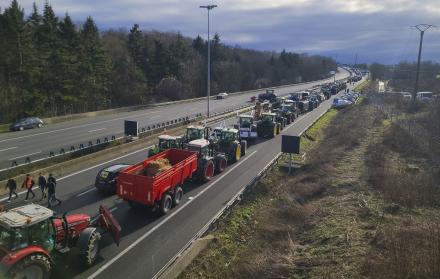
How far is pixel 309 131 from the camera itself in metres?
37.3

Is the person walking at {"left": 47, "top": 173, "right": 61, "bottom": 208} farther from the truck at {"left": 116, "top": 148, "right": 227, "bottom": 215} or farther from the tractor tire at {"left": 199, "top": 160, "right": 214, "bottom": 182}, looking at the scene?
the tractor tire at {"left": 199, "top": 160, "right": 214, "bottom": 182}

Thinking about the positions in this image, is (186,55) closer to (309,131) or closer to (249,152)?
(309,131)

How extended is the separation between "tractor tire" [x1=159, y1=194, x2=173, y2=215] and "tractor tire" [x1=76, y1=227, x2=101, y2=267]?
4.14 m

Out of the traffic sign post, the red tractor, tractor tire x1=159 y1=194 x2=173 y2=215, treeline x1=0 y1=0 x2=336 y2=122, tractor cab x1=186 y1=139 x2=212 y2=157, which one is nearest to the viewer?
the red tractor

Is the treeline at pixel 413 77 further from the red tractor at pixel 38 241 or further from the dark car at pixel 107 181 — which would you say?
the red tractor at pixel 38 241

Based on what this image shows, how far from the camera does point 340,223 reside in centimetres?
1449

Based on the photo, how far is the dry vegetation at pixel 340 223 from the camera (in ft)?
36.7

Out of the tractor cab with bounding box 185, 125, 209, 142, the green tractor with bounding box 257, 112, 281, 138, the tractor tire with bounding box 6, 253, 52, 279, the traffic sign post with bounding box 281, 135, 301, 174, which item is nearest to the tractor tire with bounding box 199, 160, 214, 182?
the tractor cab with bounding box 185, 125, 209, 142

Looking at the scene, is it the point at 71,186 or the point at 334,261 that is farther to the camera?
the point at 71,186

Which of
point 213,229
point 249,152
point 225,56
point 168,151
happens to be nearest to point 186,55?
point 225,56

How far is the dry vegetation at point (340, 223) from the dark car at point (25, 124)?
26067 mm

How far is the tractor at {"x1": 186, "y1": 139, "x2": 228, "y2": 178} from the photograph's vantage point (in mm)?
20031

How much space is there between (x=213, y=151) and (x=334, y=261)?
11.8m

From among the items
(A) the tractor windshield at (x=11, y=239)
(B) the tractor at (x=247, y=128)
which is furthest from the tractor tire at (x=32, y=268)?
(B) the tractor at (x=247, y=128)
